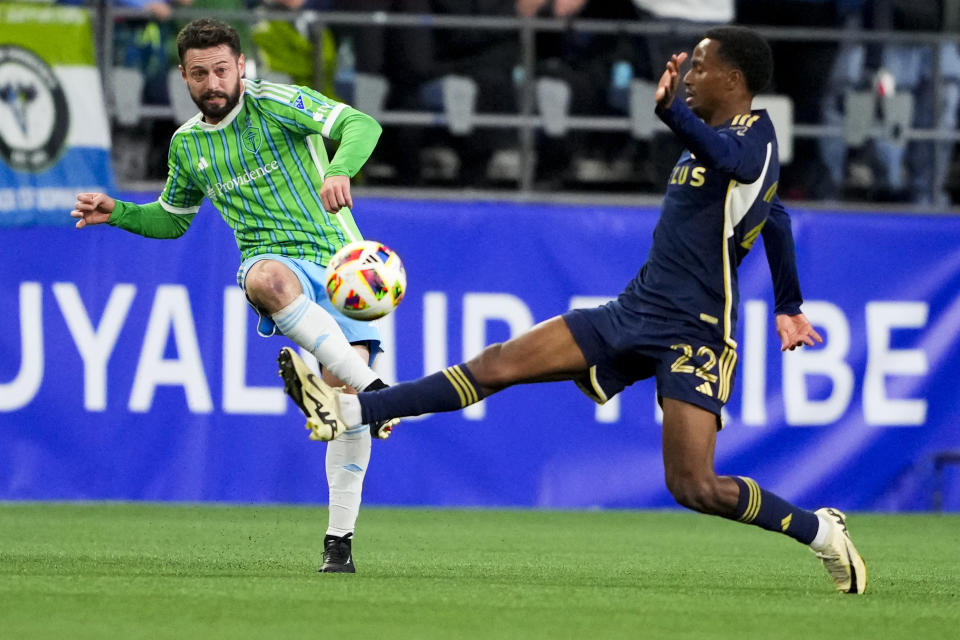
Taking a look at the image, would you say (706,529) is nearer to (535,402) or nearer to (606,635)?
(535,402)

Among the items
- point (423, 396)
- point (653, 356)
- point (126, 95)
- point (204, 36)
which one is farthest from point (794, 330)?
point (126, 95)

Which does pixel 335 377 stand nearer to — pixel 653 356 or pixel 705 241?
pixel 653 356

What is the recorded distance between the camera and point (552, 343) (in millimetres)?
6129

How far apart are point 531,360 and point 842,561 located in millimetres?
1291

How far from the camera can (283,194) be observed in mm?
6812

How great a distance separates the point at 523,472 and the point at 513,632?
20.3ft

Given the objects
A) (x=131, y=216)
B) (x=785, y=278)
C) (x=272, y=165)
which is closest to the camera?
(x=785, y=278)

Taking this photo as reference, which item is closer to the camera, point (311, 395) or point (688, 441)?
point (311, 395)

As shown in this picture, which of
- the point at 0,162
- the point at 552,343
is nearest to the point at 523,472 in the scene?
the point at 0,162

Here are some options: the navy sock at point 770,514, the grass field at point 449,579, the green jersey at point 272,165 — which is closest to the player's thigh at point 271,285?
the green jersey at point 272,165

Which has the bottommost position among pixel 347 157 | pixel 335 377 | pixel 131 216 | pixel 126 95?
pixel 335 377

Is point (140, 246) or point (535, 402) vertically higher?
point (140, 246)

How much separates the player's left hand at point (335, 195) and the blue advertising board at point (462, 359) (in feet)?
15.7

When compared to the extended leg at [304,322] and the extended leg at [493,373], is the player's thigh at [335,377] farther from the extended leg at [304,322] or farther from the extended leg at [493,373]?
the extended leg at [493,373]
